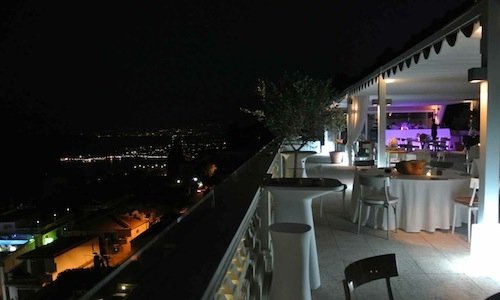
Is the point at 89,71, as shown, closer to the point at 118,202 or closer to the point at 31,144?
the point at 31,144

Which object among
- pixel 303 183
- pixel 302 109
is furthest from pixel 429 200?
pixel 303 183

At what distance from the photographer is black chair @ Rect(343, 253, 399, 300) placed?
1.66 m

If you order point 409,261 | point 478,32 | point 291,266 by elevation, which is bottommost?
point 409,261

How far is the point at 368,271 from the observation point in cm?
174

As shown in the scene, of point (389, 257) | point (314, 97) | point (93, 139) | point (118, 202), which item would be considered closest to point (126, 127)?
point (93, 139)

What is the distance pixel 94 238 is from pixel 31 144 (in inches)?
732

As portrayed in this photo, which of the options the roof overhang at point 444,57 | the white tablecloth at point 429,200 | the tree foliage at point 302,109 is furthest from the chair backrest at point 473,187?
the tree foliage at point 302,109

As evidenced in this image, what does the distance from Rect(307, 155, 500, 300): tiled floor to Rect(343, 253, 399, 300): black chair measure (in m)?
1.76

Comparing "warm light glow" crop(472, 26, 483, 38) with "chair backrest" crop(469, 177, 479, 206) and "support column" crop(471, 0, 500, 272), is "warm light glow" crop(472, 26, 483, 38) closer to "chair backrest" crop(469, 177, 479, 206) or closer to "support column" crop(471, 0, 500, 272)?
"support column" crop(471, 0, 500, 272)

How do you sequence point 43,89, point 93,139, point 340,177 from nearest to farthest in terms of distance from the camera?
point 340,177 < point 93,139 < point 43,89

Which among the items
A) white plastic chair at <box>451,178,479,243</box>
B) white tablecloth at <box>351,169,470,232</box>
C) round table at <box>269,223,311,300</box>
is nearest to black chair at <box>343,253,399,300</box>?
round table at <box>269,223,311,300</box>

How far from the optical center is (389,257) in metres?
1.79

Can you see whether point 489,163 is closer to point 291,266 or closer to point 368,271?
point 291,266

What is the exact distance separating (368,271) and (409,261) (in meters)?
2.84
